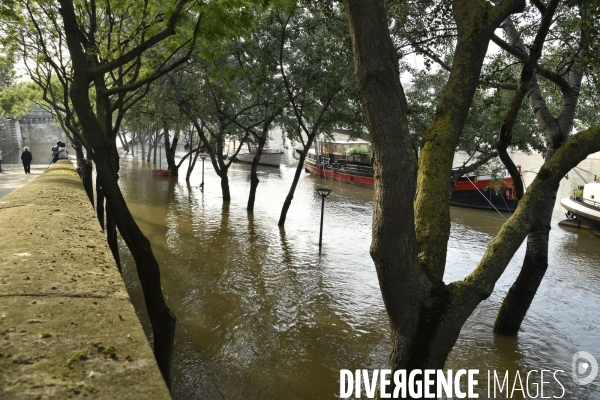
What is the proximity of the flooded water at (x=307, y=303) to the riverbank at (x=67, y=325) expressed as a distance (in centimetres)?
271

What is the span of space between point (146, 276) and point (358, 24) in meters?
3.75

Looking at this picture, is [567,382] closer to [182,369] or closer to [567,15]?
[182,369]

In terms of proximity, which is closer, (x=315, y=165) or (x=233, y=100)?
(x=233, y=100)

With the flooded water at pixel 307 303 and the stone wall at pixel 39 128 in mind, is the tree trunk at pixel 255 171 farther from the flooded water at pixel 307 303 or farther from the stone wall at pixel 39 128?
the stone wall at pixel 39 128

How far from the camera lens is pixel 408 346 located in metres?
4.33

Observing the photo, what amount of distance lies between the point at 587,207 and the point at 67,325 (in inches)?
851

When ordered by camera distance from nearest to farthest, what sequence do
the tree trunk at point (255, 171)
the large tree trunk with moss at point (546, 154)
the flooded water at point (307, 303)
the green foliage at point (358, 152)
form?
the flooded water at point (307, 303) → the large tree trunk with moss at point (546, 154) → the tree trunk at point (255, 171) → the green foliage at point (358, 152)

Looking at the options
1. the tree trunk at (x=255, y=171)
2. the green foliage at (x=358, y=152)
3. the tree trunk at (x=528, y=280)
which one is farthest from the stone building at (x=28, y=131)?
the tree trunk at (x=528, y=280)

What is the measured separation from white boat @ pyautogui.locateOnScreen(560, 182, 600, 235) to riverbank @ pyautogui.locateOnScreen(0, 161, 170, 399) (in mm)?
20078

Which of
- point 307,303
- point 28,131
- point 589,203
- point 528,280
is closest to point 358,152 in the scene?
point 589,203

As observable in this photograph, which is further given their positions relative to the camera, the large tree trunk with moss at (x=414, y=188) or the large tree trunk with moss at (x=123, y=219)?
the large tree trunk with moss at (x=123, y=219)

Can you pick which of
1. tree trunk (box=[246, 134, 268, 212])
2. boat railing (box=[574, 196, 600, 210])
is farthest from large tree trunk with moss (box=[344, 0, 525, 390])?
boat railing (box=[574, 196, 600, 210])

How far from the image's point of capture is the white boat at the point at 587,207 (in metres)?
18.9

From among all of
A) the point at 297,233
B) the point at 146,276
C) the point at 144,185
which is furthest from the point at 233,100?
the point at 146,276
